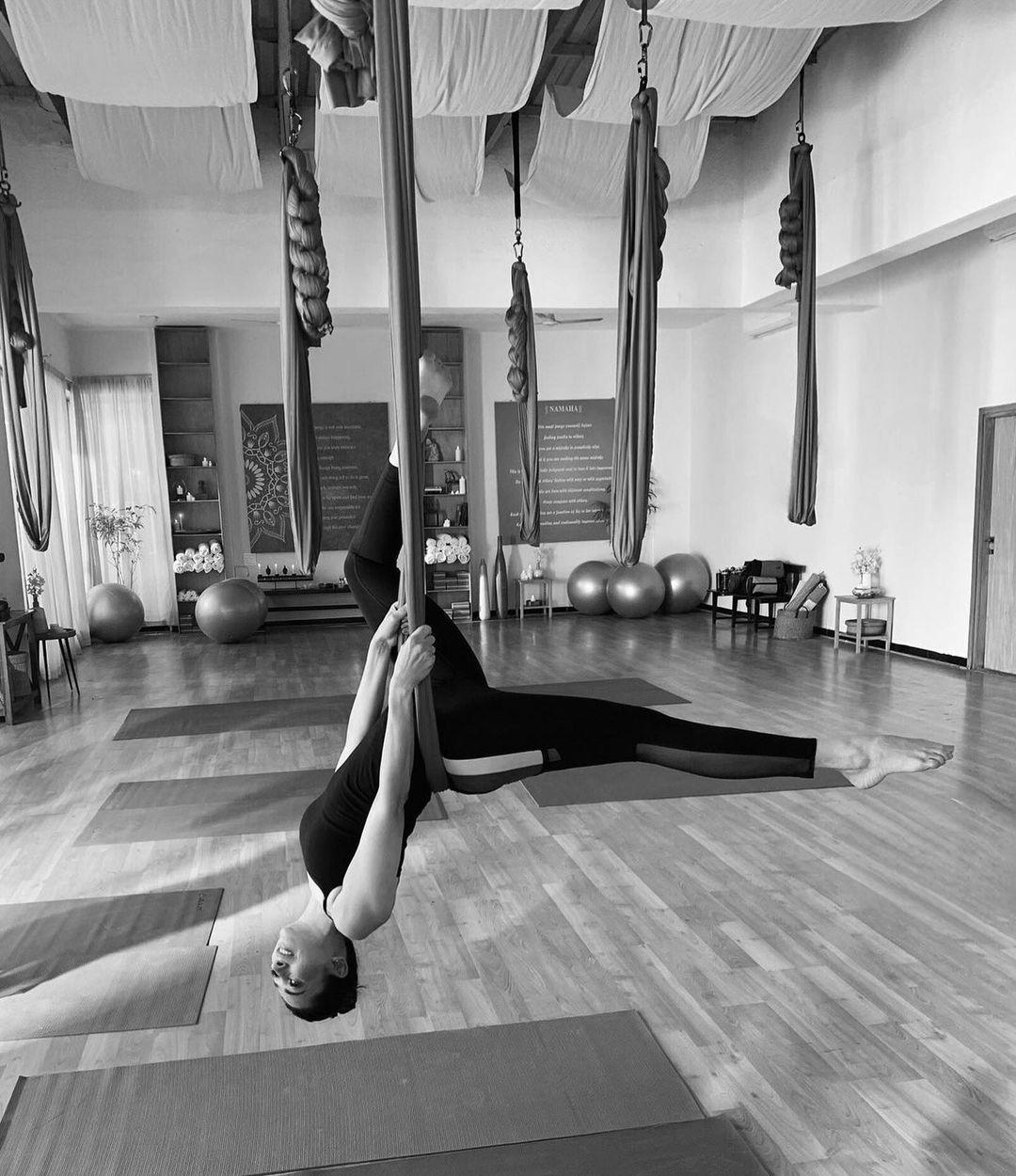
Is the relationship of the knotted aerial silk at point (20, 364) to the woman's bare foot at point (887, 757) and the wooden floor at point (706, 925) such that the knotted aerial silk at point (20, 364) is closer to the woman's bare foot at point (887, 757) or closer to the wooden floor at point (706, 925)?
the wooden floor at point (706, 925)

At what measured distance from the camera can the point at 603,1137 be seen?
2131mm

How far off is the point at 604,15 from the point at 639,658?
485cm

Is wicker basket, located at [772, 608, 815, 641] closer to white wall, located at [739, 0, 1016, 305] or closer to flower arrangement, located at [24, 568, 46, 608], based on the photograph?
white wall, located at [739, 0, 1016, 305]

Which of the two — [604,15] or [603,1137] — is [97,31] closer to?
[604,15]

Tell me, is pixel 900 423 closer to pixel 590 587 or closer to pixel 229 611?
pixel 590 587

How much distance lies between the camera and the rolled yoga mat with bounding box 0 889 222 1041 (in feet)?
8.77

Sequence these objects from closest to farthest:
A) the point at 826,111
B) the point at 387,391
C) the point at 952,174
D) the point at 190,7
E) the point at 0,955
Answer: the point at 0,955
the point at 190,7
the point at 952,174
the point at 826,111
the point at 387,391

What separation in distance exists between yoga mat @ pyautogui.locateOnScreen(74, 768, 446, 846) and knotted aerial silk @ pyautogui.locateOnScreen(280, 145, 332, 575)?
213 centimetres

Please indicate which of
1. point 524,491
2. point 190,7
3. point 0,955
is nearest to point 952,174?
point 524,491

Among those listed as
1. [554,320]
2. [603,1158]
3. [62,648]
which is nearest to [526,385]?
[603,1158]

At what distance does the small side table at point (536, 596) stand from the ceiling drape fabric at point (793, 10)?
7049mm

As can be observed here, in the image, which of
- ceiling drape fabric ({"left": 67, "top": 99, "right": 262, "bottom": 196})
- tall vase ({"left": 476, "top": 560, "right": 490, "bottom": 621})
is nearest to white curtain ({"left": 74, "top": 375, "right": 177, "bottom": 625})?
tall vase ({"left": 476, "top": 560, "right": 490, "bottom": 621})

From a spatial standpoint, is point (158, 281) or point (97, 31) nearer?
point (97, 31)

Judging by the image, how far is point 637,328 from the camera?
10.3ft
